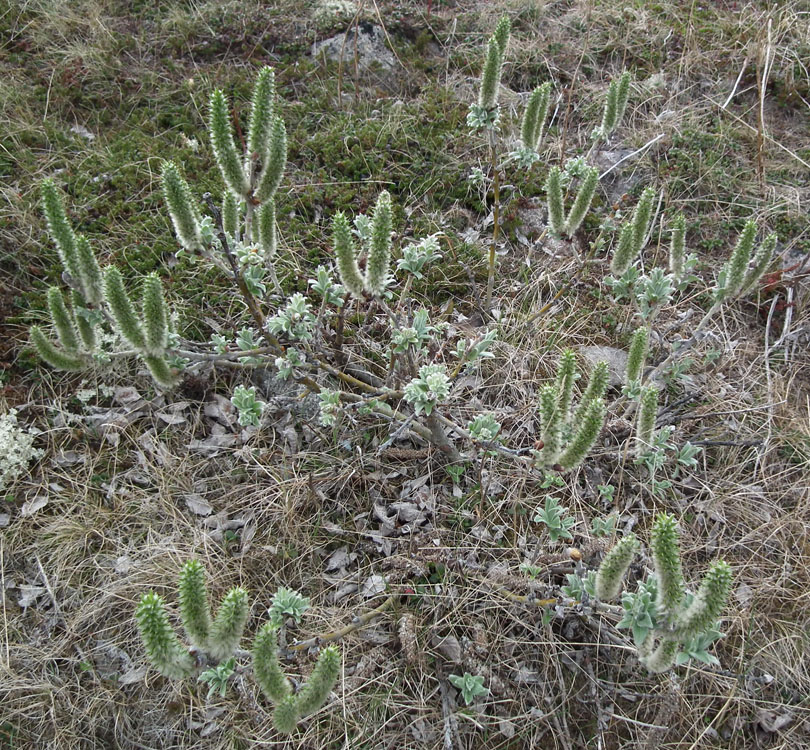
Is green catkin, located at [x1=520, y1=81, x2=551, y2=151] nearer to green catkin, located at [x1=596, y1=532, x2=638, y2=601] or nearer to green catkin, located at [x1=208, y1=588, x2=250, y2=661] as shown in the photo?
green catkin, located at [x1=596, y1=532, x2=638, y2=601]

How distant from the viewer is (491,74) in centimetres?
337

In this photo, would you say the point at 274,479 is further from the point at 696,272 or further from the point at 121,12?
the point at 121,12

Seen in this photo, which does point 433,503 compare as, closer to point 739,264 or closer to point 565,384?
point 565,384

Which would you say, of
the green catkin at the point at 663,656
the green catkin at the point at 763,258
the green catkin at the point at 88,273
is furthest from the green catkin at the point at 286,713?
the green catkin at the point at 763,258

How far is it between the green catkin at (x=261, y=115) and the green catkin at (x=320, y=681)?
2.15 m

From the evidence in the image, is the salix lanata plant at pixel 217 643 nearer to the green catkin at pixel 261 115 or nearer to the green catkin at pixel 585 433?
the green catkin at pixel 585 433

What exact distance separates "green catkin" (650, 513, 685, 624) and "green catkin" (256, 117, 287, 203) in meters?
2.21

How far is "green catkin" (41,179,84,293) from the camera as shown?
269 centimetres

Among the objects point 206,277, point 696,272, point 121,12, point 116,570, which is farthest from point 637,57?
point 116,570

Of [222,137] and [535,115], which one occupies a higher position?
[222,137]

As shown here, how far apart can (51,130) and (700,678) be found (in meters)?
6.47

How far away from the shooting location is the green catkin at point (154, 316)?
2.69 metres

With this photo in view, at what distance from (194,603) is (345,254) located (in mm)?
1631

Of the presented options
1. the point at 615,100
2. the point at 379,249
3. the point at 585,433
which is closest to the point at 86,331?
the point at 379,249
